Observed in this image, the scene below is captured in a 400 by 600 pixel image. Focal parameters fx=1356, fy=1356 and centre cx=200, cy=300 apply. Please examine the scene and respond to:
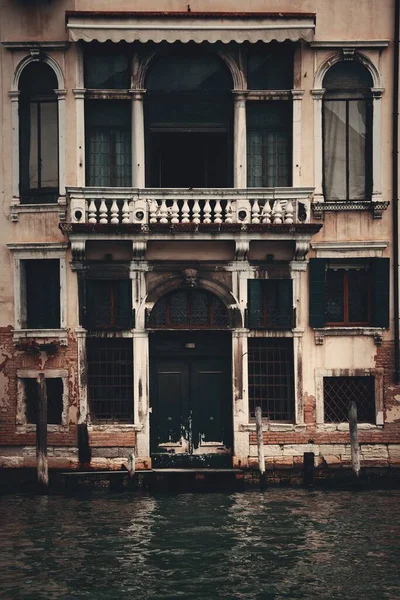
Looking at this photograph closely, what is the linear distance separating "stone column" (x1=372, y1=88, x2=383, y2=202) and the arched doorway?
11.5 feet

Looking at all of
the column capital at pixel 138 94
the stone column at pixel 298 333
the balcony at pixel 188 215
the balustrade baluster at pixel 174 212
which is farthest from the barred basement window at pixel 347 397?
the column capital at pixel 138 94

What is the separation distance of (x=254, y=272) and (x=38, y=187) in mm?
4275

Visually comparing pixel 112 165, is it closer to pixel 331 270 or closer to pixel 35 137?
pixel 35 137

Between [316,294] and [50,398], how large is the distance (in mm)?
5248

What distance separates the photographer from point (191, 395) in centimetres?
2502

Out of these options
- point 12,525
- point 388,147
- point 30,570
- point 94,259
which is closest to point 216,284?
point 94,259

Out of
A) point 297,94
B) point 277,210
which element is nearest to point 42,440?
point 277,210

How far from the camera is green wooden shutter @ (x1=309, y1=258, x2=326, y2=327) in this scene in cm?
2464

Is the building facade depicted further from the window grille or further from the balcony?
the balcony

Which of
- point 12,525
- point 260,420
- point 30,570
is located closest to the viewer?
point 30,570

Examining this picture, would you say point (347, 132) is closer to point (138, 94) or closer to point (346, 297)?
point (346, 297)

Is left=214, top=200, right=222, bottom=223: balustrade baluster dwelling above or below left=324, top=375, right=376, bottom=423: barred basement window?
above

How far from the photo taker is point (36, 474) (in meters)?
24.4

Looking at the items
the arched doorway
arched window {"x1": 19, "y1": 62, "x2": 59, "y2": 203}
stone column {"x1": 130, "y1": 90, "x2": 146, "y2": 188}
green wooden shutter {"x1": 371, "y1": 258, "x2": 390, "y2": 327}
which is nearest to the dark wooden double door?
the arched doorway
